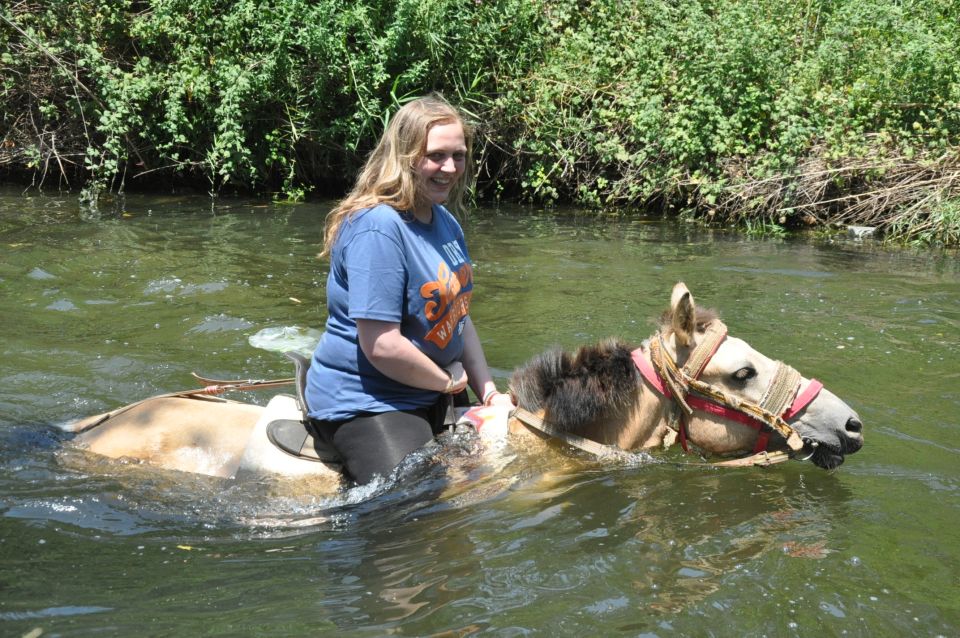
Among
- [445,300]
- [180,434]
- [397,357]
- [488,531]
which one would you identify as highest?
Result: [445,300]

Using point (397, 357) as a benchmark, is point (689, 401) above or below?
below

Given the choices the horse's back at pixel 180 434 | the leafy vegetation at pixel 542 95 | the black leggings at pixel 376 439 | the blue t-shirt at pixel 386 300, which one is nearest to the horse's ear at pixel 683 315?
the blue t-shirt at pixel 386 300

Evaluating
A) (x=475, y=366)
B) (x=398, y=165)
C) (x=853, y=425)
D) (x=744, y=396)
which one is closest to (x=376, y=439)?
(x=475, y=366)

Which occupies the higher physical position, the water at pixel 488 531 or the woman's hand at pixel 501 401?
the woman's hand at pixel 501 401

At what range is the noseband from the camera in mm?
4535

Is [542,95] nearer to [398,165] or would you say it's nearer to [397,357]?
[398,165]

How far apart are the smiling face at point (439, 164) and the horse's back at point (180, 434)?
1474mm

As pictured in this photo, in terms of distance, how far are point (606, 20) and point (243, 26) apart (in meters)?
5.82

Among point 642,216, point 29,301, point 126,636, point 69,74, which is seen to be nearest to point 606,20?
point 642,216

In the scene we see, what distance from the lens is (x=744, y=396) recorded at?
4.61 metres

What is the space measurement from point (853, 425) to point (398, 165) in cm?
244

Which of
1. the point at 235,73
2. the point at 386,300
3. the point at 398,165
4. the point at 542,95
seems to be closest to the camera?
the point at 386,300

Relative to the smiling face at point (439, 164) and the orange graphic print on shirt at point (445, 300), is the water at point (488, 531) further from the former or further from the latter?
the smiling face at point (439, 164)

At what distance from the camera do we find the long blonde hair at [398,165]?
14.3ft
